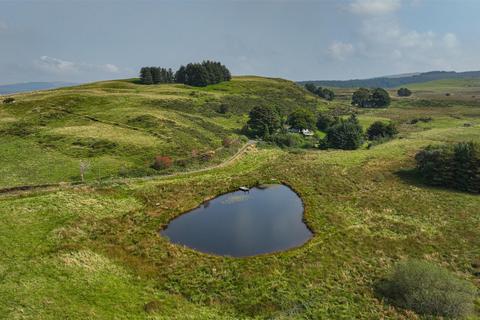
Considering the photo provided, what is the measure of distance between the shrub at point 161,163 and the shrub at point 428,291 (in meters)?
46.0

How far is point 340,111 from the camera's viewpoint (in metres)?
161

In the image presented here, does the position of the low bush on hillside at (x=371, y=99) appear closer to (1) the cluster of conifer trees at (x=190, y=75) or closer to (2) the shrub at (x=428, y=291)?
(1) the cluster of conifer trees at (x=190, y=75)

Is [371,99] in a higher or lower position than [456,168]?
higher

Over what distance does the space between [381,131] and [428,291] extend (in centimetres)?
9436

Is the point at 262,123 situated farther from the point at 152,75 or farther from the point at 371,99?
the point at 371,99

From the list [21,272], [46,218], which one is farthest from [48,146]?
[21,272]

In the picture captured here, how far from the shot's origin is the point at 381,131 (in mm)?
113125

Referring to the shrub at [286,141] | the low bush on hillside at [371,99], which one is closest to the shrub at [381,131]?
the shrub at [286,141]

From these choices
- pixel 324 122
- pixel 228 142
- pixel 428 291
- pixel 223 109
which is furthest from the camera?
pixel 324 122

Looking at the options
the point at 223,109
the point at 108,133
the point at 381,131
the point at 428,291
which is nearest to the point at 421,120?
the point at 381,131

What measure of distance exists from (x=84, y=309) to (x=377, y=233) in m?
33.7

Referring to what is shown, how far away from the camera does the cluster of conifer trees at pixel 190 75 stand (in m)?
172

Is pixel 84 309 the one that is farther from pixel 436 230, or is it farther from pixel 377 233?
pixel 436 230

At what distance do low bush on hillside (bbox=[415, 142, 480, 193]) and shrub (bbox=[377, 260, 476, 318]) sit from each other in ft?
107
